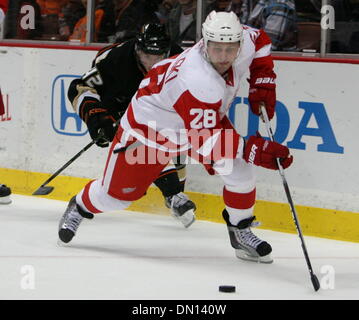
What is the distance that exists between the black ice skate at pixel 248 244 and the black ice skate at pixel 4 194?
1929 mm

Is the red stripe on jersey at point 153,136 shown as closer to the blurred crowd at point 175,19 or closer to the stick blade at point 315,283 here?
the stick blade at point 315,283

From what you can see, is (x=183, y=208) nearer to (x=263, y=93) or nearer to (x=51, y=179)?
(x=51, y=179)

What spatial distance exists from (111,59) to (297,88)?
3.20 feet

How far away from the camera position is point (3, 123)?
6.71 m

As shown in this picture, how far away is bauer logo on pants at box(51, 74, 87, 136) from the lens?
249 inches

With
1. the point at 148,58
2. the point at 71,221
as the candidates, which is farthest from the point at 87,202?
the point at 148,58

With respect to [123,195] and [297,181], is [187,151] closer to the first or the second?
[123,195]

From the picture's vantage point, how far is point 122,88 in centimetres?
551

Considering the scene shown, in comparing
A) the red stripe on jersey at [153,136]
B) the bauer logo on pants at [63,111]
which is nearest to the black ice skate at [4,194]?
the bauer logo on pants at [63,111]

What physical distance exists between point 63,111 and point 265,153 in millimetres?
2521

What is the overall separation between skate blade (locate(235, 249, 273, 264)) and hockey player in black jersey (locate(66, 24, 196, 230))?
0.87 m
